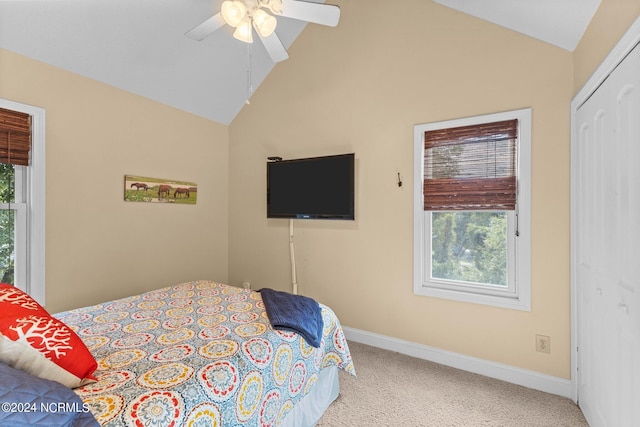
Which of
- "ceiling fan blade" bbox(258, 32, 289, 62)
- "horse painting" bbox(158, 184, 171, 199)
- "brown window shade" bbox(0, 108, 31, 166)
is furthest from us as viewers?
"horse painting" bbox(158, 184, 171, 199)

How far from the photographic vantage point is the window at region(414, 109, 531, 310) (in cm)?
232

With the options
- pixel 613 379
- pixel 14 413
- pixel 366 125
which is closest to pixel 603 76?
pixel 613 379

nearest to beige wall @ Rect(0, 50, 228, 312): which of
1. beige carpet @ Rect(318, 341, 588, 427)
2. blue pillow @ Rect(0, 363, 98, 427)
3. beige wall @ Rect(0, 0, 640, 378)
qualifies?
beige wall @ Rect(0, 0, 640, 378)

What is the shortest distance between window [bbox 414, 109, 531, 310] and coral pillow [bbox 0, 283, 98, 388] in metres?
2.36

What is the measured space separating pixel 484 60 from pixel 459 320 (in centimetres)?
211

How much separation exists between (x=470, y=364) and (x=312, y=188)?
208 cm

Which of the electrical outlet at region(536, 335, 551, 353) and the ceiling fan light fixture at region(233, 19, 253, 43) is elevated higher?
the ceiling fan light fixture at region(233, 19, 253, 43)

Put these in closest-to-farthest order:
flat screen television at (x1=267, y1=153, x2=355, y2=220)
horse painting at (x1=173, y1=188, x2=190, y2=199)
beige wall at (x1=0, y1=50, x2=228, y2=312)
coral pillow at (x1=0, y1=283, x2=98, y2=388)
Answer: coral pillow at (x1=0, y1=283, x2=98, y2=388)
beige wall at (x1=0, y1=50, x2=228, y2=312)
flat screen television at (x1=267, y1=153, x2=355, y2=220)
horse painting at (x1=173, y1=188, x2=190, y2=199)

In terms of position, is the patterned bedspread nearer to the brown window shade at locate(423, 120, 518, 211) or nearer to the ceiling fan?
the brown window shade at locate(423, 120, 518, 211)

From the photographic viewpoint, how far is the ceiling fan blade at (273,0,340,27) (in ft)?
5.79

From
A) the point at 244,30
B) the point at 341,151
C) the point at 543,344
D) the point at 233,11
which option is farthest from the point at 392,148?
the point at 543,344

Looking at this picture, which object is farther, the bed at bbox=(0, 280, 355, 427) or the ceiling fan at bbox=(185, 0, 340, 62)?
the ceiling fan at bbox=(185, 0, 340, 62)

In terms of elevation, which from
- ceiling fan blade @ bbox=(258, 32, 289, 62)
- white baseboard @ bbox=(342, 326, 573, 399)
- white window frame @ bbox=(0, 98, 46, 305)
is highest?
ceiling fan blade @ bbox=(258, 32, 289, 62)

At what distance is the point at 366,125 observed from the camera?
2980 millimetres
